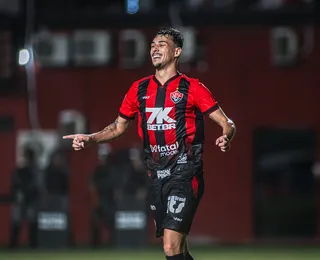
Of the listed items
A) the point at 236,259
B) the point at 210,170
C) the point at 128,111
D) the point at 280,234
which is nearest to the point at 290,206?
the point at 280,234

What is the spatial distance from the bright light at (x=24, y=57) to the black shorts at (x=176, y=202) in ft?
31.8

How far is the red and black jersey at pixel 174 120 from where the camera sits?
28.0ft

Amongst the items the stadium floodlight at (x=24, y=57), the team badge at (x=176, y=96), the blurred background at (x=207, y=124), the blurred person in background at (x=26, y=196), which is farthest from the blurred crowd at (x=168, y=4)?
the team badge at (x=176, y=96)

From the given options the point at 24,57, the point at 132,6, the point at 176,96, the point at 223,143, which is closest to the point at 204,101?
the point at 176,96

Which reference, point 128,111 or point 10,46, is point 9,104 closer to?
point 10,46

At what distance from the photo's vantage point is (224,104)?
62.2 ft

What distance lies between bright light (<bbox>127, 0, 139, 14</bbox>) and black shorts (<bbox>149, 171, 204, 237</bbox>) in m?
10.1

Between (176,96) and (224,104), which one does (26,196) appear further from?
(176,96)

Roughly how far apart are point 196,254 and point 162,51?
A: 24.8ft

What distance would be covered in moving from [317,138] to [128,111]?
10918 mm

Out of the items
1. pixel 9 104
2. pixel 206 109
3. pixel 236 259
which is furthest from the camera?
pixel 9 104

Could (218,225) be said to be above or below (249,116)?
below

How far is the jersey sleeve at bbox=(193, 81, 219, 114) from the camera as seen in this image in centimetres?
846

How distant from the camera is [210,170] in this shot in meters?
19.0
